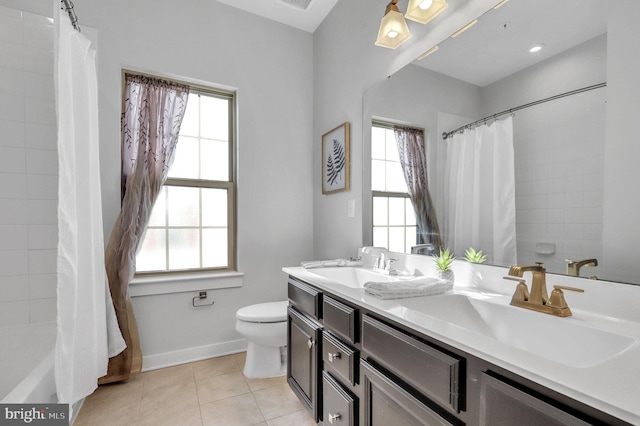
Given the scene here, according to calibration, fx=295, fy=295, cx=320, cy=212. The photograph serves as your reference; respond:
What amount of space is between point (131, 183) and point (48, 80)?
2.73 feet

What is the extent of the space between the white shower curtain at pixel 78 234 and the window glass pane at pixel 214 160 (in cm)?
91

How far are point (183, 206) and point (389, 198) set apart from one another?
1.68 meters

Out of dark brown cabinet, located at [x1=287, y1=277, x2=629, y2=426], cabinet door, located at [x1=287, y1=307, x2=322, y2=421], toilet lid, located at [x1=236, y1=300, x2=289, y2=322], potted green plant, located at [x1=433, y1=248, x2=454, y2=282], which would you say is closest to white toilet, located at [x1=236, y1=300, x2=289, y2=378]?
toilet lid, located at [x1=236, y1=300, x2=289, y2=322]

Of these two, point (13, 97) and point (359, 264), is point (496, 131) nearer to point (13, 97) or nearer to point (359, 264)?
point (359, 264)

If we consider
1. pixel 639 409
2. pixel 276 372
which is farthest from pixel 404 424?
pixel 276 372

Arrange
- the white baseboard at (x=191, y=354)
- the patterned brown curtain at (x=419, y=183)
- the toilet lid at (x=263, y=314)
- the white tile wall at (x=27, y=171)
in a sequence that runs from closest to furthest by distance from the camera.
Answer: the patterned brown curtain at (x=419, y=183), the white tile wall at (x=27, y=171), the toilet lid at (x=263, y=314), the white baseboard at (x=191, y=354)

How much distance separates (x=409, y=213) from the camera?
5.63 feet

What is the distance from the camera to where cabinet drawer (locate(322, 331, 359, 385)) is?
119cm

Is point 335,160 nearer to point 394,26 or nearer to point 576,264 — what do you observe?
point 394,26

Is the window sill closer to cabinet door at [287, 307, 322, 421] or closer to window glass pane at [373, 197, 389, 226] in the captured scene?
cabinet door at [287, 307, 322, 421]

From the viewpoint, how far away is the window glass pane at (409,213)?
169 cm

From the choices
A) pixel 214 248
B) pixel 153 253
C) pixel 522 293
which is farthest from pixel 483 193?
pixel 153 253

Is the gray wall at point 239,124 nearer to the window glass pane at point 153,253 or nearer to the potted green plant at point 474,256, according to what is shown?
the window glass pane at point 153,253

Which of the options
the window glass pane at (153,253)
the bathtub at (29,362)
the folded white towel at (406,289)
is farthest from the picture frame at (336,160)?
the bathtub at (29,362)
